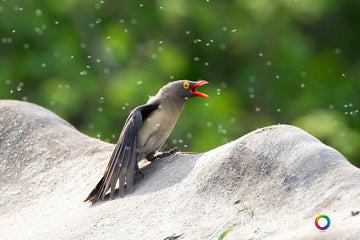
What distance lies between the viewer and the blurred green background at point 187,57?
13.0m

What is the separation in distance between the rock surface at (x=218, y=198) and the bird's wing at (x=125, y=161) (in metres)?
0.09

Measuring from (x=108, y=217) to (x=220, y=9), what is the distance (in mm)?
10946

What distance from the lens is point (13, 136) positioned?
560 centimetres

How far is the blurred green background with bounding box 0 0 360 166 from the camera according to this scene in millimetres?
13023

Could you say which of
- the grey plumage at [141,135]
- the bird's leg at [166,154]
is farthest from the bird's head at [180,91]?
the bird's leg at [166,154]

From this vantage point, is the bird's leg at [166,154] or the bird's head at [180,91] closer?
the bird's leg at [166,154]

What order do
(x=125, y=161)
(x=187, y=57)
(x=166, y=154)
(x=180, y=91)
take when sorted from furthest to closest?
(x=187, y=57)
(x=180, y=91)
(x=166, y=154)
(x=125, y=161)

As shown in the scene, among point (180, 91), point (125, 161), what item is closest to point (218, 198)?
point (125, 161)

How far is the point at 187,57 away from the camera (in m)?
13.8

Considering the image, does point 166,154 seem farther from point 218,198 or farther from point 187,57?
point 187,57

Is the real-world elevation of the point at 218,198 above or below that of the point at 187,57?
below

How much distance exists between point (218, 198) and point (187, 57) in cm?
1034

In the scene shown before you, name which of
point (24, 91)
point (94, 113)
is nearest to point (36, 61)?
point (24, 91)

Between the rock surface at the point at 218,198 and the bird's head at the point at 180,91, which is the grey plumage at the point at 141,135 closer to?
the bird's head at the point at 180,91
